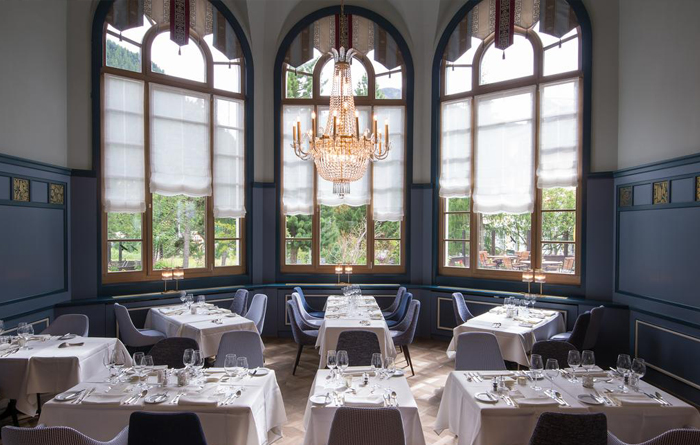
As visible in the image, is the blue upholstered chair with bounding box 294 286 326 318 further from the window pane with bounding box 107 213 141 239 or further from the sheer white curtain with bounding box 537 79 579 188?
the sheer white curtain with bounding box 537 79 579 188

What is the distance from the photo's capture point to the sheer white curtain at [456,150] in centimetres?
810

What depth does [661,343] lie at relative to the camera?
5.59 m

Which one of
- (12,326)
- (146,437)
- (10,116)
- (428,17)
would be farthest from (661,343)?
(10,116)

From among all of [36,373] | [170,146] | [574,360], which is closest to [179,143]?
[170,146]

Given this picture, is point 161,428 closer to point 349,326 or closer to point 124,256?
point 349,326

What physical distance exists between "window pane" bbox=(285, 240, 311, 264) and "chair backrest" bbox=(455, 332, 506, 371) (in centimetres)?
470

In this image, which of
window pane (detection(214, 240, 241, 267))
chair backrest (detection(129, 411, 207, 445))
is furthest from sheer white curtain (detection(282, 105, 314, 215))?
chair backrest (detection(129, 411, 207, 445))

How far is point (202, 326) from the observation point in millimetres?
5672

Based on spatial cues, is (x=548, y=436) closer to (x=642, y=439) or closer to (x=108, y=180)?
(x=642, y=439)

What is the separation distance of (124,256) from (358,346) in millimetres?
4689

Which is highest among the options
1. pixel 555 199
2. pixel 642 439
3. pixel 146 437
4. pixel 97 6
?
pixel 97 6

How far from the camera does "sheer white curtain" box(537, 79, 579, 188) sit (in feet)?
23.2

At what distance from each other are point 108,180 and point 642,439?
284 inches

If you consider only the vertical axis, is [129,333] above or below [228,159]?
below
